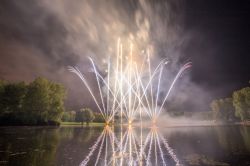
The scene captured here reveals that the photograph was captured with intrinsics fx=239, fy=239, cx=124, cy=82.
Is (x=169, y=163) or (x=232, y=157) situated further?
(x=232, y=157)

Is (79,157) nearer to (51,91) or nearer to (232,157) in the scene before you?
(232,157)

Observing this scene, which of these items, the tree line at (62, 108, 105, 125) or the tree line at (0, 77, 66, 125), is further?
the tree line at (62, 108, 105, 125)

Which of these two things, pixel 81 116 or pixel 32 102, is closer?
pixel 32 102

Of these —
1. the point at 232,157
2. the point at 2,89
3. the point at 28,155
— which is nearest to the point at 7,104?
the point at 2,89

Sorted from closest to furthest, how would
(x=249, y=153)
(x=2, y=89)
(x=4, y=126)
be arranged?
(x=249, y=153)
(x=4, y=126)
(x=2, y=89)

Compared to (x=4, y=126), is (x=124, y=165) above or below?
below

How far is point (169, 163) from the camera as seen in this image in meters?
Result: 20.2

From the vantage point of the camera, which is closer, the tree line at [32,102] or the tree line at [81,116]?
the tree line at [32,102]

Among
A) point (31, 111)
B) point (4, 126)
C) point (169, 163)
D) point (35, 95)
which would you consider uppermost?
point (35, 95)

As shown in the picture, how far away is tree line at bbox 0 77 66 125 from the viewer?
7738 centimetres

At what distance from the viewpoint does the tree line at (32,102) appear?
254 ft

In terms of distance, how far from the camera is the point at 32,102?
8562cm

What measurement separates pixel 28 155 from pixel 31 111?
207 feet

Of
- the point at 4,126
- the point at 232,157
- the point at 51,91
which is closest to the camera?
the point at 232,157
